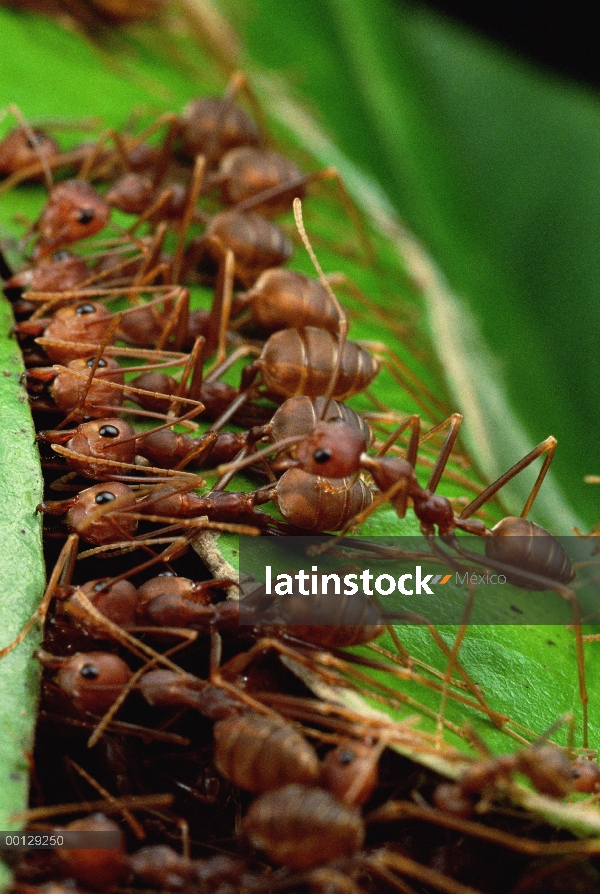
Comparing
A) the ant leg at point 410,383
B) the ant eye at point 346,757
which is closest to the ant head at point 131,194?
the ant leg at point 410,383

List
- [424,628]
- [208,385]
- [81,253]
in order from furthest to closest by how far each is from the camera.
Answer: [81,253], [208,385], [424,628]

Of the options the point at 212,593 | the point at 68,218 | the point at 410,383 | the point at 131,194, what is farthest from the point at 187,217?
the point at 212,593

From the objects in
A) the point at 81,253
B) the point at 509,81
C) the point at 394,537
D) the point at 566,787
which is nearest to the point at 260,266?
the point at 81,253

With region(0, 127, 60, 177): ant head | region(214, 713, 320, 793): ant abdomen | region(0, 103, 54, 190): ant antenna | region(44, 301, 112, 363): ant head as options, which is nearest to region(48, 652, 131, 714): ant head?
region(214, 713, 320, 793): ant abdomen

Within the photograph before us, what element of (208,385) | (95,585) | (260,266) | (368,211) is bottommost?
(95,585)

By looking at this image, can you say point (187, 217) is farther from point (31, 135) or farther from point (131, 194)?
point (31, 135)

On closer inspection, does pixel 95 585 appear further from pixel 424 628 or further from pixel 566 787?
pixel 566 787

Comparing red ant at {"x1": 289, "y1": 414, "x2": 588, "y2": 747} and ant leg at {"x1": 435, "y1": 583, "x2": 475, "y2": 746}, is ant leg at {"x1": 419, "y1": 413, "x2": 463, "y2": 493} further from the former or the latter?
ant leg at {"x1": 435, "y1": 583, "x2": 475, "y2": 746}

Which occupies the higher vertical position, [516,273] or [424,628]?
[516,273]
